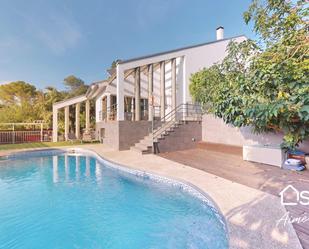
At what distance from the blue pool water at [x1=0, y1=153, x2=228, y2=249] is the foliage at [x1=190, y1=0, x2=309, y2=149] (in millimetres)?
2551

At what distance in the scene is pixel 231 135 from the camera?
11.3 meters

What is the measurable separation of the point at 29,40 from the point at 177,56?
14.3m

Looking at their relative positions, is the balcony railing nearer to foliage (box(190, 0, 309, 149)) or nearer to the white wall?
the white wall

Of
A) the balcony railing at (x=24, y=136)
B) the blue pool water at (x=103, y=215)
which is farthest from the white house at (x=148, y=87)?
the blue pool water at (x=103, y=215)

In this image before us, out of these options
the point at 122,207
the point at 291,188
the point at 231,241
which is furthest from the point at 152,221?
the point at 291,188

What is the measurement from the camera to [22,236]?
417 centimetres

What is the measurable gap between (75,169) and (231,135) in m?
9.31

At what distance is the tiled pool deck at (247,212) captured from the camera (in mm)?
2873

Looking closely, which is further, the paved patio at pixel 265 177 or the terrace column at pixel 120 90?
the terrace column at pixel 120 90

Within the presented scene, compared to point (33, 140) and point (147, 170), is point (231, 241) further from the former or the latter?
point (33, 140)

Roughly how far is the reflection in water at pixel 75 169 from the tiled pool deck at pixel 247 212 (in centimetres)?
375

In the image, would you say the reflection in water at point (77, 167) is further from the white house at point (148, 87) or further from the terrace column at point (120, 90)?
the terrace column at point (120, 90)
